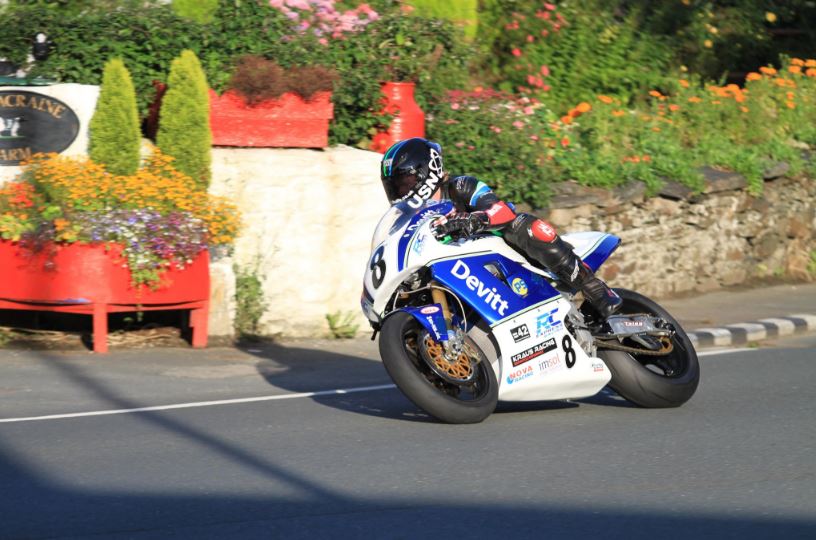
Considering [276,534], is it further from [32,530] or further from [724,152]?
[724,152]

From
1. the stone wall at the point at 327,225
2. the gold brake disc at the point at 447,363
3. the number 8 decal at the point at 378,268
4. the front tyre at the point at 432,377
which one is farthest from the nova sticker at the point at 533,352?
the stone wall at the point at 327,225

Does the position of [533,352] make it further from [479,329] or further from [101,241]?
→ [101,241]

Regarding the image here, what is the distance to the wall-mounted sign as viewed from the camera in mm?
11125

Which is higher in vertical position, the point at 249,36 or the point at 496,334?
the point at 249,36

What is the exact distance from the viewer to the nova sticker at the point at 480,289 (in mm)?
7301

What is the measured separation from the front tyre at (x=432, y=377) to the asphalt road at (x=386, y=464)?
168 mm

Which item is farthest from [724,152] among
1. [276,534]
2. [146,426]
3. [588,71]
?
[276,534]

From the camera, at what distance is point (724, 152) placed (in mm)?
15016

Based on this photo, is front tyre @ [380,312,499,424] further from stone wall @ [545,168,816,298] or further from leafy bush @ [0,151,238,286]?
stone wall @ [545,168,816,298]

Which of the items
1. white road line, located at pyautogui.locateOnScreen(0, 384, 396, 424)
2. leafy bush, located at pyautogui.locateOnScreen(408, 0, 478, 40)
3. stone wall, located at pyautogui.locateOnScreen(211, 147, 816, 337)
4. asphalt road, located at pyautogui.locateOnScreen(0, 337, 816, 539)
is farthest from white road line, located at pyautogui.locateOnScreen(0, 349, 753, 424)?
leafy bush, located at pyautogui.locateOnScreen(408, 0, 478, 40)

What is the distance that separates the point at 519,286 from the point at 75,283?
4152mm

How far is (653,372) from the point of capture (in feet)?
25.9

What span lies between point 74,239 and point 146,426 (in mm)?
2883

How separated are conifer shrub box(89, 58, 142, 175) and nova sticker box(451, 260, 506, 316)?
4.66 m
